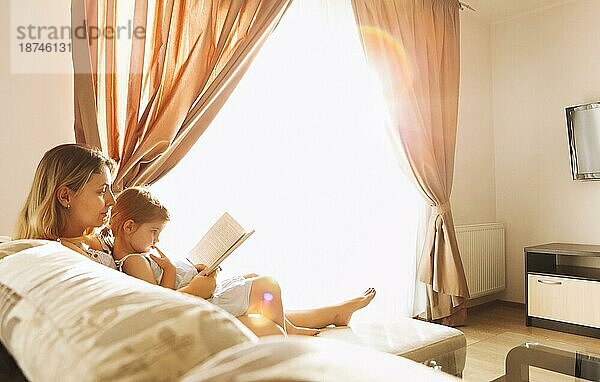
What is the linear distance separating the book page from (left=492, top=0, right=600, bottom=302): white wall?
3.49 meters

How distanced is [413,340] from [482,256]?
283 cm

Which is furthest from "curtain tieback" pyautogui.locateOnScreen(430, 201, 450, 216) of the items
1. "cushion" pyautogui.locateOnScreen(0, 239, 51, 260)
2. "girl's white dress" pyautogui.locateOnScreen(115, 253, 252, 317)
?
"cushion" pyautogui.locateOnScreen(0, 239, 51, 260)

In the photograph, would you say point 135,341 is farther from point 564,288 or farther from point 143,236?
point 564,288

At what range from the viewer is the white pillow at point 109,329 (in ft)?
1.67

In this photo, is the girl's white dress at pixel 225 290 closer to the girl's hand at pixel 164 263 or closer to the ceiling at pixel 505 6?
the girl's hand at pixel 164 263

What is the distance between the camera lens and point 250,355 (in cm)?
40

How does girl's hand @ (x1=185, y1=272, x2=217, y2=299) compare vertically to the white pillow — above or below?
below

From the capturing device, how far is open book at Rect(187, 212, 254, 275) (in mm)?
2209

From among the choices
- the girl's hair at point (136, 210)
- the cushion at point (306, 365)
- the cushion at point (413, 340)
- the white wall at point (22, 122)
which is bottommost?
the cushion at point (413, 340)

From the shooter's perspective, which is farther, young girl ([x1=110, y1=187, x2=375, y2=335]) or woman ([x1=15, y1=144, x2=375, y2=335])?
young girl ([x1=110, y1=187, x2=375, y2=335])

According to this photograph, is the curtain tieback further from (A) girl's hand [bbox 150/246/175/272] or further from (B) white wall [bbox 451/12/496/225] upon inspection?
(A) girl's hand [bbox 150/246/175/272]

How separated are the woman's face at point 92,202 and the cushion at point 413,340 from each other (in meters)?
1.05

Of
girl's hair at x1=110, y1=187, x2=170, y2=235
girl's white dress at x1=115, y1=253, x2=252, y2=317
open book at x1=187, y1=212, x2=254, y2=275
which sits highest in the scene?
girl's hair at x1=110, y1=187, x2=170, y2=235

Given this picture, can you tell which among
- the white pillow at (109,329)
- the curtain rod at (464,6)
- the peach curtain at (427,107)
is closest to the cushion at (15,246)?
the white pillow at (109,329)
